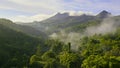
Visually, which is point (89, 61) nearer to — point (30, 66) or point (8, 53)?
point (30, 66)

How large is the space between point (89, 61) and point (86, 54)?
57.2 m

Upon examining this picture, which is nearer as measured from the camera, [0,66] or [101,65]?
[101,65]

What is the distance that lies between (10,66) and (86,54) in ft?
196

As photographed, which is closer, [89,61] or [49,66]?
[89,61]

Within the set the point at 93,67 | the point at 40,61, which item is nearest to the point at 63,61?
the point at 40,61

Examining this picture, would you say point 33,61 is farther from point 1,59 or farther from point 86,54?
point 86,54

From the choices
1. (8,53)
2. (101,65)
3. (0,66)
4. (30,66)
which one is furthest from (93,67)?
(8,53)

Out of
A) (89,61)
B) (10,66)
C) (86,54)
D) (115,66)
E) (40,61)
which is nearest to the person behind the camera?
(115,66)

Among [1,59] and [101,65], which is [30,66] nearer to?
[1,59]

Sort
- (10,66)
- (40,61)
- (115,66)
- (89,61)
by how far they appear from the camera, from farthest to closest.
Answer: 1. (40,61)
2. (10,66)
3. (89,61)
4. (115,66)

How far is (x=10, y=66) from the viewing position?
15062 centimetres

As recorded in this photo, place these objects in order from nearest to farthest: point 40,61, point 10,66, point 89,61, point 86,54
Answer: point 89,61, point 10,66, point 40,61, point 86,54

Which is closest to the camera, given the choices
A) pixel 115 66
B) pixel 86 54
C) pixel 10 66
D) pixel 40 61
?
pixel 115 66

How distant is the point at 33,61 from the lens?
522ft
